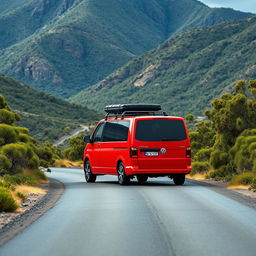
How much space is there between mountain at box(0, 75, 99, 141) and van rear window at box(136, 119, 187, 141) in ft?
240

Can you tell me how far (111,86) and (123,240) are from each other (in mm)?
146183

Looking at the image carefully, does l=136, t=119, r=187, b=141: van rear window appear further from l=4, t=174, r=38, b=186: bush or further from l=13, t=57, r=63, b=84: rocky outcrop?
l=13, t=57, r=63, b=84: rocky outcrop

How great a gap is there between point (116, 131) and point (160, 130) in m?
1.64

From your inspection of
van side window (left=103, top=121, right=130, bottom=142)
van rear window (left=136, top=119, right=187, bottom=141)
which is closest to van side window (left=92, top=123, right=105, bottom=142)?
van side window (left=103, top=121, right=130, bottom=142)

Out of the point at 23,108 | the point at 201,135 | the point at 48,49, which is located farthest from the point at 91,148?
the point at 48,49

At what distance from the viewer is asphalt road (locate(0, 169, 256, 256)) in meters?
Answer: 8.92

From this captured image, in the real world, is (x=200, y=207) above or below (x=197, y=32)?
below

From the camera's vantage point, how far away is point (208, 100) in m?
114

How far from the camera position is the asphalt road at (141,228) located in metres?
8.92

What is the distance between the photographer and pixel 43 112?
112 metres

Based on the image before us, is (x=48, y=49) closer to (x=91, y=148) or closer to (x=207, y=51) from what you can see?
(x=207, y=51)

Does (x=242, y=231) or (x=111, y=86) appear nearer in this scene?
(x=242, y=231)

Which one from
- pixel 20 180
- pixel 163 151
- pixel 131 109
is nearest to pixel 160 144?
pixel 163 151

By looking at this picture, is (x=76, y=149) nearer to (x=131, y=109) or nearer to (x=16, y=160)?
(x=16, y=160)
